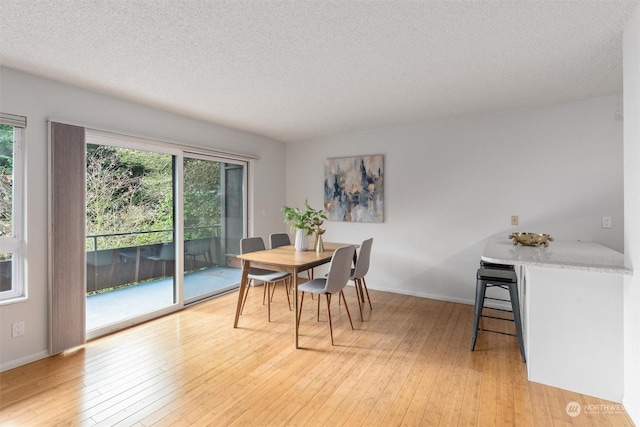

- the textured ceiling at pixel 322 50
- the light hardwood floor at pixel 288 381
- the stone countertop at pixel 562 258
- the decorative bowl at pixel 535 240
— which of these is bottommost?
the light hardwood floor at pixel 288 381

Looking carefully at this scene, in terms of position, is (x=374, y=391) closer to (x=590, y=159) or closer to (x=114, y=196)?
(x=114, y=196)

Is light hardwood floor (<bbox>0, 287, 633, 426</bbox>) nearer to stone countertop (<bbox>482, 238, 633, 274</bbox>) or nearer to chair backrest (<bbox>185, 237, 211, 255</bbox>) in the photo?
stone countertop (<bbox>482, 238, 633, 274</bbox>)

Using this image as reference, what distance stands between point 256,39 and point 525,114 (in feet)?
10.0

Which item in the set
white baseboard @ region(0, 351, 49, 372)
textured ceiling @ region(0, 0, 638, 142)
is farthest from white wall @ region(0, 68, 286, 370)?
textured ceiling @ region(0, 0, 638, 142)

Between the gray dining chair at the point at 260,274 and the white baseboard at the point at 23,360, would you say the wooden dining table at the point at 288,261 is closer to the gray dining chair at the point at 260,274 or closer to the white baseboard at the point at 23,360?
the gray dining chair at the point at 260,274

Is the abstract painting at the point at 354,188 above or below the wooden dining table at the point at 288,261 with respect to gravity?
above

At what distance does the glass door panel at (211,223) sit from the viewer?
3830mm

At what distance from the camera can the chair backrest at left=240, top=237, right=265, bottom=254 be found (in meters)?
3.52

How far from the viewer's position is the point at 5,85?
91.7 inches

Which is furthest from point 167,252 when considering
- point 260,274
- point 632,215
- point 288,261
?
point 632,215

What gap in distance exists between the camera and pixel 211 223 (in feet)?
13.5

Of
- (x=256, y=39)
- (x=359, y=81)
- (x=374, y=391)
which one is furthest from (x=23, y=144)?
(x=374, y=391)

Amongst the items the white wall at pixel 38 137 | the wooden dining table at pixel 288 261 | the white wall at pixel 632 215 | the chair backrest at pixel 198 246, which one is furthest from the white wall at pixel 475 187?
the white wall at pixel 38 137

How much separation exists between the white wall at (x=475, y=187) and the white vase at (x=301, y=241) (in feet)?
4.45
